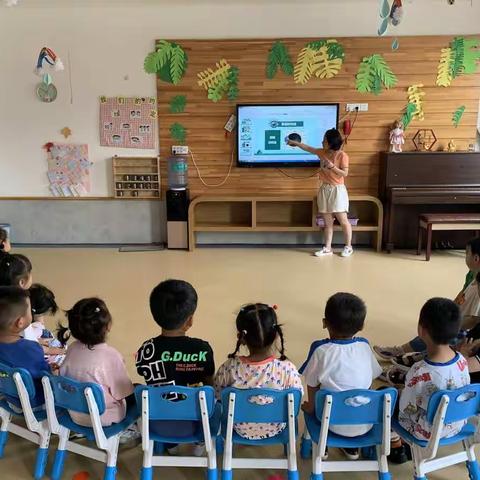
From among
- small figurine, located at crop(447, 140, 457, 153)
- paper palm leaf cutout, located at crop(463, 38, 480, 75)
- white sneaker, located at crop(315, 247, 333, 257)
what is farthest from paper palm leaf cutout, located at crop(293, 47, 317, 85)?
white sneaker, located at crop(315, 247, 333, 257)

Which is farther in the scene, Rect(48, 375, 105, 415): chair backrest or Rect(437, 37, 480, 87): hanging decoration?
Rect(437, 37, 480, 87): hanging decoration

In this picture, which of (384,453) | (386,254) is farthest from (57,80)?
(384,453)

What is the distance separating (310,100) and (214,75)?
1094 millimetres

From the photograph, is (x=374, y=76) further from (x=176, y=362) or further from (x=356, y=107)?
(x=176, y=362)

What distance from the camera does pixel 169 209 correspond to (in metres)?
5.65

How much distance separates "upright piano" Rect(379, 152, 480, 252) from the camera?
5312 mm

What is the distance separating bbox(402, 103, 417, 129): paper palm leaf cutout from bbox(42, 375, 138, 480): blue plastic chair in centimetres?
472

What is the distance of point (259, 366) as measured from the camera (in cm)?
178

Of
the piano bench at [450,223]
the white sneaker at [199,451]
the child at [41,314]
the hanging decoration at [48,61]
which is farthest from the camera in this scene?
the hanging decoration at [48,61]

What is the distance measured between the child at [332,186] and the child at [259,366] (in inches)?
147

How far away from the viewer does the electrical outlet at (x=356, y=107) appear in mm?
5637

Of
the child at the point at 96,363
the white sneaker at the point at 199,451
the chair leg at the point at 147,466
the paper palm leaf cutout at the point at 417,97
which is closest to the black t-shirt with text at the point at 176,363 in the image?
the child at the point at 96,363

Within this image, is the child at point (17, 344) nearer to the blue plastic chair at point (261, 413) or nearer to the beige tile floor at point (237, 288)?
the beige tile floor at point (237, 288)

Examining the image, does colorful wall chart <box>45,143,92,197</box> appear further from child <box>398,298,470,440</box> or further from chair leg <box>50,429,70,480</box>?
child <box>398,298,470,440</box>
